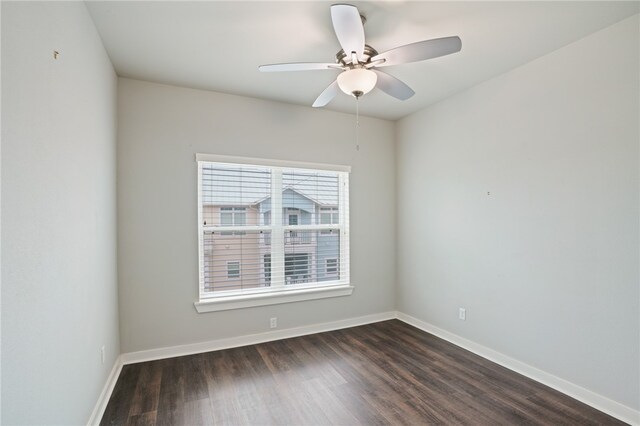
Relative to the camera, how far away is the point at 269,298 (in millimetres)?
3471

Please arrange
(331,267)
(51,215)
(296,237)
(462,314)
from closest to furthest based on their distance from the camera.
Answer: (51,215) → (462,314) → (296,237) → (331,267)

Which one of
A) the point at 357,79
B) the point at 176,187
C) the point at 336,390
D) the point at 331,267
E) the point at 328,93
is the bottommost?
the point at 336,390

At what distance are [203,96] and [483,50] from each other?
2619 millimetres

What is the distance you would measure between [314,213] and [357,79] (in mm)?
2017

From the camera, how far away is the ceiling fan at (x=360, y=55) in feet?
5.52

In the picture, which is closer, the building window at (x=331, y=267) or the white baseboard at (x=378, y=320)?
the white baseboard at (x=378, y=320)

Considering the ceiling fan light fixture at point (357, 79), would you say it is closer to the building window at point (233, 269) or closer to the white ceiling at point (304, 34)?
the white ceiling at point (304, 34)

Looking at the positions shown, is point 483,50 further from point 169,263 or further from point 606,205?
point 169,263

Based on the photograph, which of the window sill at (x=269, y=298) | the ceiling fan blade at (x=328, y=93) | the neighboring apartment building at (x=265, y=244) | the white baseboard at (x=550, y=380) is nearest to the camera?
the white baseboard at (x=550, y=380)

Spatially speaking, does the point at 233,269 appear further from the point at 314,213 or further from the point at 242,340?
the point at 314,213

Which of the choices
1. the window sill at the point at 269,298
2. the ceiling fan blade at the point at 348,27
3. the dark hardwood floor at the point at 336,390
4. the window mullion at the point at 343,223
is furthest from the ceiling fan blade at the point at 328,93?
the dark hardwood floor at the point at 336,390

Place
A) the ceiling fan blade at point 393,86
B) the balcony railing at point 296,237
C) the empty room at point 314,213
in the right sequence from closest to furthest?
the empty room at point 314,213 < the ceiling fan blade at point 393,86 < the balcony railing at point 296,237

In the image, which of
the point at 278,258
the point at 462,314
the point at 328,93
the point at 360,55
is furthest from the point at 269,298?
the point at 360,55

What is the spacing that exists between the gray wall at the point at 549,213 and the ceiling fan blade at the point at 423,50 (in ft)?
4.32
